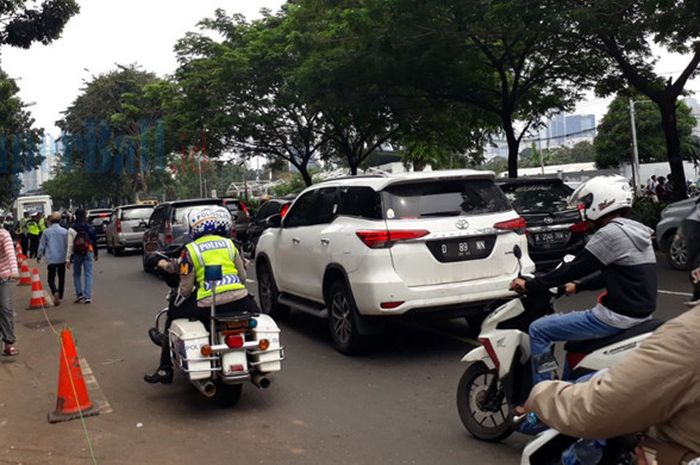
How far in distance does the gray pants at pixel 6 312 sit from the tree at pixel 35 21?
7232 millimetres

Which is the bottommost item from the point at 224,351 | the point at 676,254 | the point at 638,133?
the point at 676,254

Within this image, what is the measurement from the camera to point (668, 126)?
16.2 m

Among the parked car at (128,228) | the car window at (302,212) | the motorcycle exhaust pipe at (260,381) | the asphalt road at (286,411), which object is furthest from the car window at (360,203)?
the parked car at (128,228)

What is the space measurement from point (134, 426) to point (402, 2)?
12044 millimetres

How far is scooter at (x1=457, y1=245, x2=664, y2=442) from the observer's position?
4.20m

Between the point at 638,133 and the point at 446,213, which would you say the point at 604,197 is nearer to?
the point at 446,213

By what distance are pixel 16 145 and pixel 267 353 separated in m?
32.6

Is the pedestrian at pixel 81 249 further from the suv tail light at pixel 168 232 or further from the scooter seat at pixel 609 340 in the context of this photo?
the scooter seat at pixel 609 340

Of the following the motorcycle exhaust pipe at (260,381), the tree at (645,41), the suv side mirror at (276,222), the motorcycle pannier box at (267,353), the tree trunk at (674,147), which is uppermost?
the tree at (645,41)

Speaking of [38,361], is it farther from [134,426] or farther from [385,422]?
[385,422]

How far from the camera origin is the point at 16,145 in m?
34.4

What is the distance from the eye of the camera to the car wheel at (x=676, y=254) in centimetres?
1234

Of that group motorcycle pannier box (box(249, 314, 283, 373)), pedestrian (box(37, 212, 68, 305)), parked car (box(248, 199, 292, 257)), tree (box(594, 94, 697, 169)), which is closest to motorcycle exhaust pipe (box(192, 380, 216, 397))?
motorcycle pannier box (box(249, 314, 283, 373))

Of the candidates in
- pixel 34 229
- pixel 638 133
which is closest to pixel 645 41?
pixel 34 229
